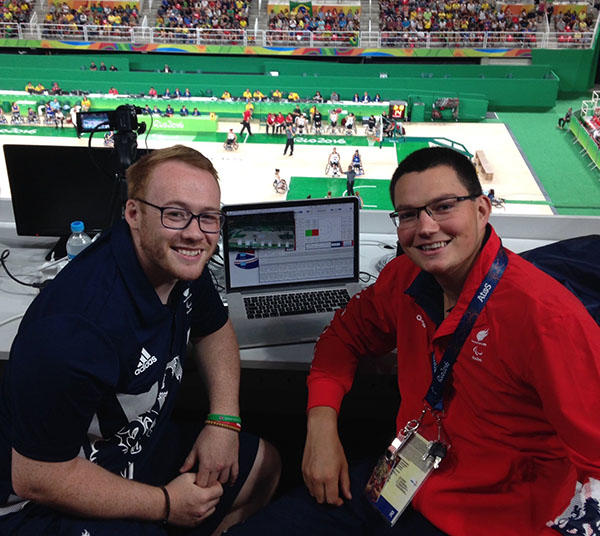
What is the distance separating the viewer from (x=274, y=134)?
10281mm

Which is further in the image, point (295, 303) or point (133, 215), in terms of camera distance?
point (295, 303)

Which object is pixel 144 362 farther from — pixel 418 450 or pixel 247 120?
pixel 247 120

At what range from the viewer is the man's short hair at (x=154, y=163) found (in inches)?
49.8

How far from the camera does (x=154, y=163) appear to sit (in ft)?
4.17

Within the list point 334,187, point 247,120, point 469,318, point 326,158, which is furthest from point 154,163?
point 247,120

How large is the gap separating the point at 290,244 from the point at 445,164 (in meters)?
0.84

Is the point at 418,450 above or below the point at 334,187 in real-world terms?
above

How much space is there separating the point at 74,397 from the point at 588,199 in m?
8.45

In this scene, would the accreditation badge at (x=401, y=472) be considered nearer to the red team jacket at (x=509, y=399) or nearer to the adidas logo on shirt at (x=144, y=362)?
the red team jacket at (x=509, y=399)

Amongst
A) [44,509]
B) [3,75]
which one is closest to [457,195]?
[44,509]

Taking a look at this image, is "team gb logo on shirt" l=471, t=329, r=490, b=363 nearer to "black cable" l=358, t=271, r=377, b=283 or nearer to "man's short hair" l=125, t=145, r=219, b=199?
"man's short hair" l=125, t=145, r=219, b=199

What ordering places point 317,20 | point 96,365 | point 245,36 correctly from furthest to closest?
point 317,20 → point 245,36 → point 96,365

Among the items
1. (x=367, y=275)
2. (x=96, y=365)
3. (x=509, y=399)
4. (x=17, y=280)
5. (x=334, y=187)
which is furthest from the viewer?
(x=334, y=187)

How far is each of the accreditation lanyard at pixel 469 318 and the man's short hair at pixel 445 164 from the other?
156 millimetres
